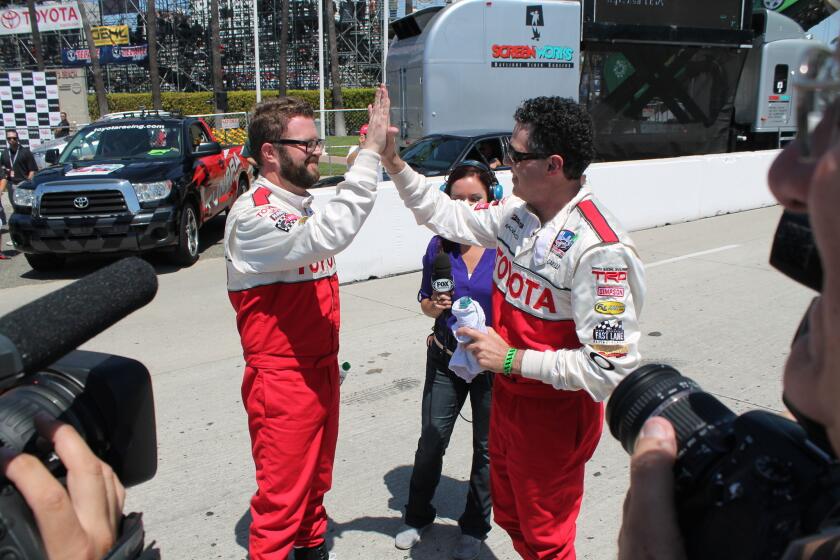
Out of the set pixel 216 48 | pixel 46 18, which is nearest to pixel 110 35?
pixel 46 18

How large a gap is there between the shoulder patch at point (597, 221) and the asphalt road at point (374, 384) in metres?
1.79

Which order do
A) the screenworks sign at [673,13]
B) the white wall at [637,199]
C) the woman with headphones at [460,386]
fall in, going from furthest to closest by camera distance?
1. the screenworks sign at [673,13]
2. the white wall at [637,199]
3. the woman with headphones at [460,386]

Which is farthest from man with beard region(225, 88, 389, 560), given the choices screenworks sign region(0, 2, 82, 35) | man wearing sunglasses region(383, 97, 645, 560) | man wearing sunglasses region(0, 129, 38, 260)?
screenworks sign region(0, 2, 82, 35)

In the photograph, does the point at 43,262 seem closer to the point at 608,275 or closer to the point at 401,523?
the point at 401,523

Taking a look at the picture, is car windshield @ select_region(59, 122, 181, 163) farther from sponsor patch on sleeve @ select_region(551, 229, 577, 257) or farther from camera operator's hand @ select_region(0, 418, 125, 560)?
camera operator's hand @ select_region(0, 418, 125, 560)

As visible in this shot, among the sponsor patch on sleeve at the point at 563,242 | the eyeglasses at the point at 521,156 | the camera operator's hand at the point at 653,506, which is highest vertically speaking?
the eyeglasses at the point at 521,156

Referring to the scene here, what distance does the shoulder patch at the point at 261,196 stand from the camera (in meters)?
2.83

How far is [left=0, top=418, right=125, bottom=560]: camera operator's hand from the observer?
1158 millimetres

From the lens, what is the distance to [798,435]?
108 cm

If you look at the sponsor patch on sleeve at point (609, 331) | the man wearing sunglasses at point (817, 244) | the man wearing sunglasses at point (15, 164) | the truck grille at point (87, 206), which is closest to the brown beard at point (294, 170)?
the sponsor patch on sleeve at point (609, 331)

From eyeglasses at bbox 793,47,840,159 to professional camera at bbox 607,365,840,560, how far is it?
449mm

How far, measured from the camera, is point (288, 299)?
2861 mm

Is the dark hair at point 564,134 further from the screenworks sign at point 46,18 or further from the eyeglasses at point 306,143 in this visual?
the screenworks sign at point 46,18

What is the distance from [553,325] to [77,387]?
153 cm
